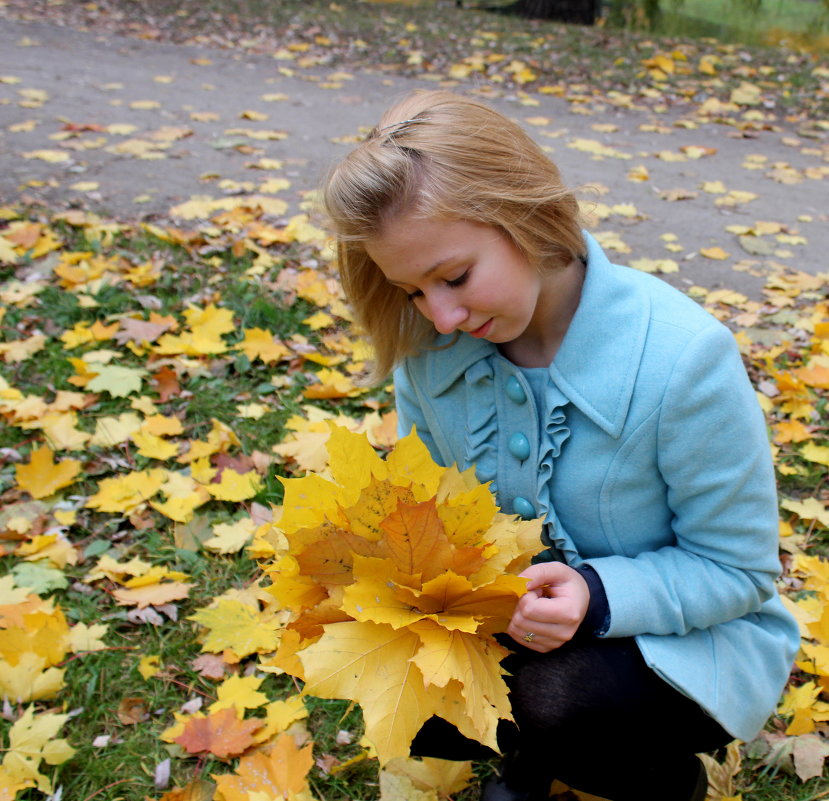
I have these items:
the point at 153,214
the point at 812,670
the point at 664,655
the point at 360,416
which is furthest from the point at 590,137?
the point at 664,655

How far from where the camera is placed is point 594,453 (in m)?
1.32

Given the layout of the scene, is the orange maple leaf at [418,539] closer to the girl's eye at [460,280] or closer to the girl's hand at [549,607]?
the girl's hand at [549,607]

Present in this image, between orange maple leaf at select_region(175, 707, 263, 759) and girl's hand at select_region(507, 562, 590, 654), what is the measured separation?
2.37 feet

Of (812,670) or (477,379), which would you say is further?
(812,670)

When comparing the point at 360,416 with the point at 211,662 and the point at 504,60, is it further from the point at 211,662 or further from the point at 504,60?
the point at 504,60

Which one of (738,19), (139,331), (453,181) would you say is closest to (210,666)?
(453,181)

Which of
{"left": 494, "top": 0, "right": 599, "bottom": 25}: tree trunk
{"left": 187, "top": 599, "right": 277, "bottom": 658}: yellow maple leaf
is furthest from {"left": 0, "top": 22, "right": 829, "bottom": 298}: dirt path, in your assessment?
{"left": 494, "top": 0, "right": 599, "bottom": 25}: tree trunk

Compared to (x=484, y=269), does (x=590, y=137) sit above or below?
below

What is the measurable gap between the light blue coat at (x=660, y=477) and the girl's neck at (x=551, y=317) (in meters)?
0.05

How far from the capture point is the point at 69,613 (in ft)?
6.45

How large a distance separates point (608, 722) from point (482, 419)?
546 mm

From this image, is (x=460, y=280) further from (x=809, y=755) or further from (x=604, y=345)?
(x=809, y=755)

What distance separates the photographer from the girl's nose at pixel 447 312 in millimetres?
1261

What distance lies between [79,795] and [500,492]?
42.0 inches
